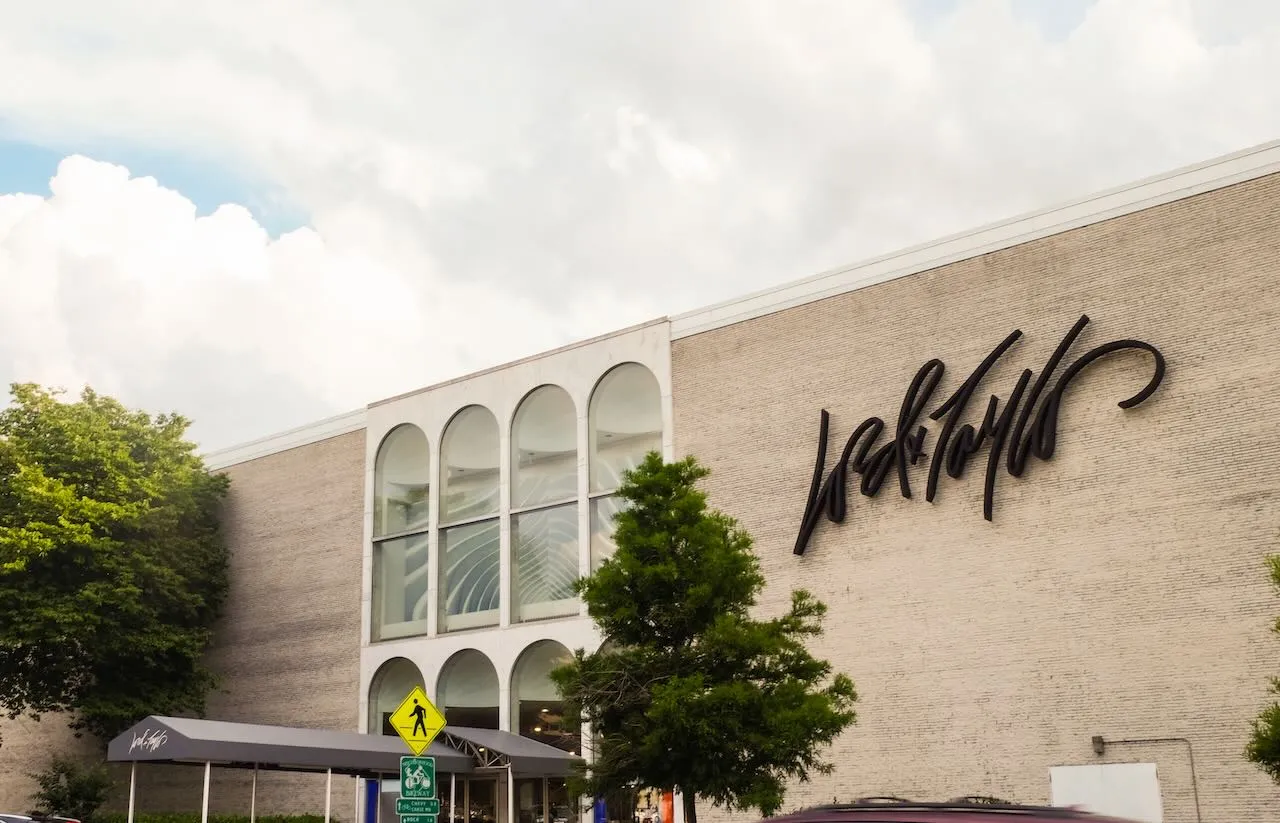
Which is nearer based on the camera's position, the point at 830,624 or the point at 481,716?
the point at 830,624

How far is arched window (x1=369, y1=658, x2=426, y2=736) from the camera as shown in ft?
109

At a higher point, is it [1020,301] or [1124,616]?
[1020,301]

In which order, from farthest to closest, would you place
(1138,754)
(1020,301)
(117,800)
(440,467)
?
1. (117,800)
2. (440,467)
3. (1020,301)
4. (1138,754)

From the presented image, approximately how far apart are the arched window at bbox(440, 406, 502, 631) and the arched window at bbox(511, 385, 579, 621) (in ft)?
2.49

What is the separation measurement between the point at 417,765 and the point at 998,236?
50.4 ft

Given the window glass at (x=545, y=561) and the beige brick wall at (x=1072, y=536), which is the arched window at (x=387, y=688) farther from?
the beige brick wall at (x=1072, y=536)

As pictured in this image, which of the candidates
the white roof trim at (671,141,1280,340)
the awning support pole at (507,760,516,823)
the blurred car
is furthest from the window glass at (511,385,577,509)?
the blurred car

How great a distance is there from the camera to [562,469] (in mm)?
31344

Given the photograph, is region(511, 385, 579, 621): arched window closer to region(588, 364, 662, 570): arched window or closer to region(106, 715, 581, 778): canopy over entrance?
region(588, 364, 662, 570): arched window

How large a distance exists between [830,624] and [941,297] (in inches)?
262

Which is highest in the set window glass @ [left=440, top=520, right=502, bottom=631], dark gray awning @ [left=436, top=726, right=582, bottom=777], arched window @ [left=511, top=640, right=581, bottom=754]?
window glass @ [left=440, top=520, right=502, bottom=631]

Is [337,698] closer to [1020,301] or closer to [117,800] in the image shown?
[117,800]

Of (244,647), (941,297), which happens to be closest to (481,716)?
(244,647)

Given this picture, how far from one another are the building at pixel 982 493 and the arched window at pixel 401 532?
1.08 meters
